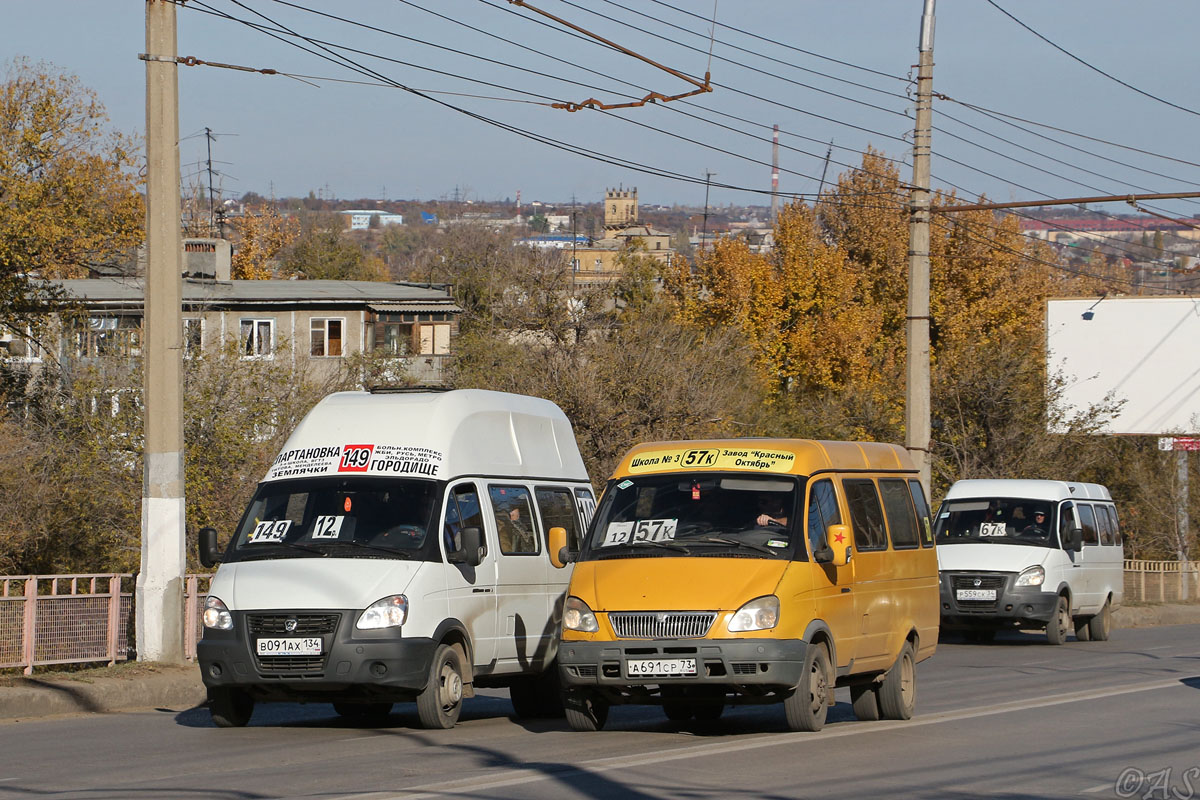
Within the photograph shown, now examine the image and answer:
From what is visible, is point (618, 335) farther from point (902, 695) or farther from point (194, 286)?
point (194, 286)

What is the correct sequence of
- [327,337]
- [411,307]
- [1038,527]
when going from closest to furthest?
[1038,527], [327,337], [411,307]

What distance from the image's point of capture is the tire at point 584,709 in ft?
38.9

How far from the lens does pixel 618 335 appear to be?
111 ft

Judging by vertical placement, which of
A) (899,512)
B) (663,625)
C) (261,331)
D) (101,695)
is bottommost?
(101,695)

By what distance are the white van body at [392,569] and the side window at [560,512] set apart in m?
0.04

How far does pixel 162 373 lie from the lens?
53.3 ft

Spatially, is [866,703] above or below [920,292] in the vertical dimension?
below

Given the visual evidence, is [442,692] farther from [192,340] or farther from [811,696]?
[192,340]

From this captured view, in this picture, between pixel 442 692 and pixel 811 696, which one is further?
pixel 442 692

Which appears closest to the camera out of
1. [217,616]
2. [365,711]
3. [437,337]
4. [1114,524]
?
[217,616]

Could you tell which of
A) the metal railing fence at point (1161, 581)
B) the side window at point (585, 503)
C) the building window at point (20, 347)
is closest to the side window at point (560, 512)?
the side window at point (585, 503)

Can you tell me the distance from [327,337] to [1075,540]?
35667 millimetres

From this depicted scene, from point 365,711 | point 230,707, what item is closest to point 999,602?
point 365,711

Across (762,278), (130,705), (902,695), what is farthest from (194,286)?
(902,695)
